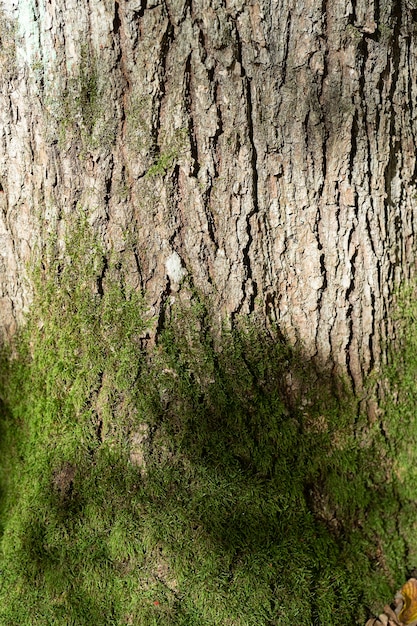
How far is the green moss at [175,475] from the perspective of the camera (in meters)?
1.94

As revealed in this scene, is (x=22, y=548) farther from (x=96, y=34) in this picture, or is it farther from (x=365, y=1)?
(x=365, y=1)

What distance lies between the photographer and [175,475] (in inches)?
77.9

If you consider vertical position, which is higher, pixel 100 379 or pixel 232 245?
pixel 232 245

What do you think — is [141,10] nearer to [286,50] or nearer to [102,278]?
[286,50]

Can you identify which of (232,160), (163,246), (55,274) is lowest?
(55,274)

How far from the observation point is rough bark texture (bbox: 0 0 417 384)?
1.78 metres

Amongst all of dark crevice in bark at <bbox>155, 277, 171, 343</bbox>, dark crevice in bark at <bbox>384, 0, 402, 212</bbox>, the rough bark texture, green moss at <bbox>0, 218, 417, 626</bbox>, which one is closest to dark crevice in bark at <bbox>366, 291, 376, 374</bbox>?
the rough bark texture

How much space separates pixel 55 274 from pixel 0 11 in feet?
2.80

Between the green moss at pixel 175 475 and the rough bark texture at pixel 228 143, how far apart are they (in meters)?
0.13

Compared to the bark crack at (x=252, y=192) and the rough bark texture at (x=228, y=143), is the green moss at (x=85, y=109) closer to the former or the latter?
the rough bark texture at (x=228, y=143)

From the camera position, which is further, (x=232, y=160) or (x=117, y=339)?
(x=117, y=339)

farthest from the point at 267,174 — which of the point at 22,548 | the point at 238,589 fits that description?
the point at 22,548

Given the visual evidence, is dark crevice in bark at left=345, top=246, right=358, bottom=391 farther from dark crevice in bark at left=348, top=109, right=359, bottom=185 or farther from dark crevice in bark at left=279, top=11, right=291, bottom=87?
dark crevice in bark at left=279, top=11, right=291, bottom=87

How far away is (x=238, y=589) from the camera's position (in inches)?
75.7
